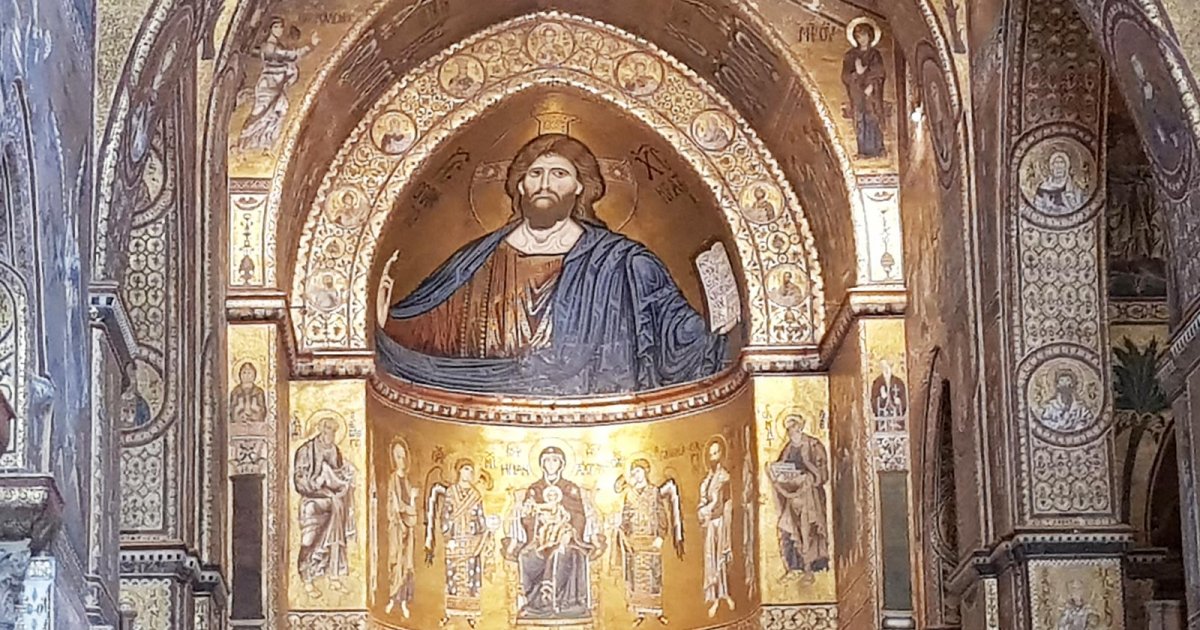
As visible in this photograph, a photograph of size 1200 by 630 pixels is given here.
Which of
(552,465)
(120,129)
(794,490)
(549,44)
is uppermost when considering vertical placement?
(549,44)

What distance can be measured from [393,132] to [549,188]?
93.8 inches

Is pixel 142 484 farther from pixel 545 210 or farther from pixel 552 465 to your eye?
pixel 545 210

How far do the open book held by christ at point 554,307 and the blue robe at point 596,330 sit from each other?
11 millimetres

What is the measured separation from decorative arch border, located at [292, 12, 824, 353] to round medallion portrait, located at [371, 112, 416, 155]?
0.03m

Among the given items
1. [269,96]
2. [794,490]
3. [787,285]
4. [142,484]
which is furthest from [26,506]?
[787,285]

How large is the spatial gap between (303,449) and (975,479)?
7.71 metres

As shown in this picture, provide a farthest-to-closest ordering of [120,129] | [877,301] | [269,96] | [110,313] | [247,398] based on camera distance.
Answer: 1. [269,96]
2. [877,301]
3. [247,398]
4. [120,129]
5. [110,313]

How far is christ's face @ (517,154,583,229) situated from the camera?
25.9 m

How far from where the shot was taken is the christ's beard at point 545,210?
26.0m

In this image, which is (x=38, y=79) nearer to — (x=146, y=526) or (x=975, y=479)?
(x=146, y=526)

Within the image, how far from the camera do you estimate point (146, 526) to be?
16844 millimetres

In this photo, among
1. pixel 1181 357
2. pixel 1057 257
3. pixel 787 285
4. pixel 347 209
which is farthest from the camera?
pixel 787 285

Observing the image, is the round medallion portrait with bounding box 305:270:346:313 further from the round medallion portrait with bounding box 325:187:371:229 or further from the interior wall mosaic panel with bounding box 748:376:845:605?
the interior wall mosaic panel with bounding box 748:376:845:605

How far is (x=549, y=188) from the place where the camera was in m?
26.0
